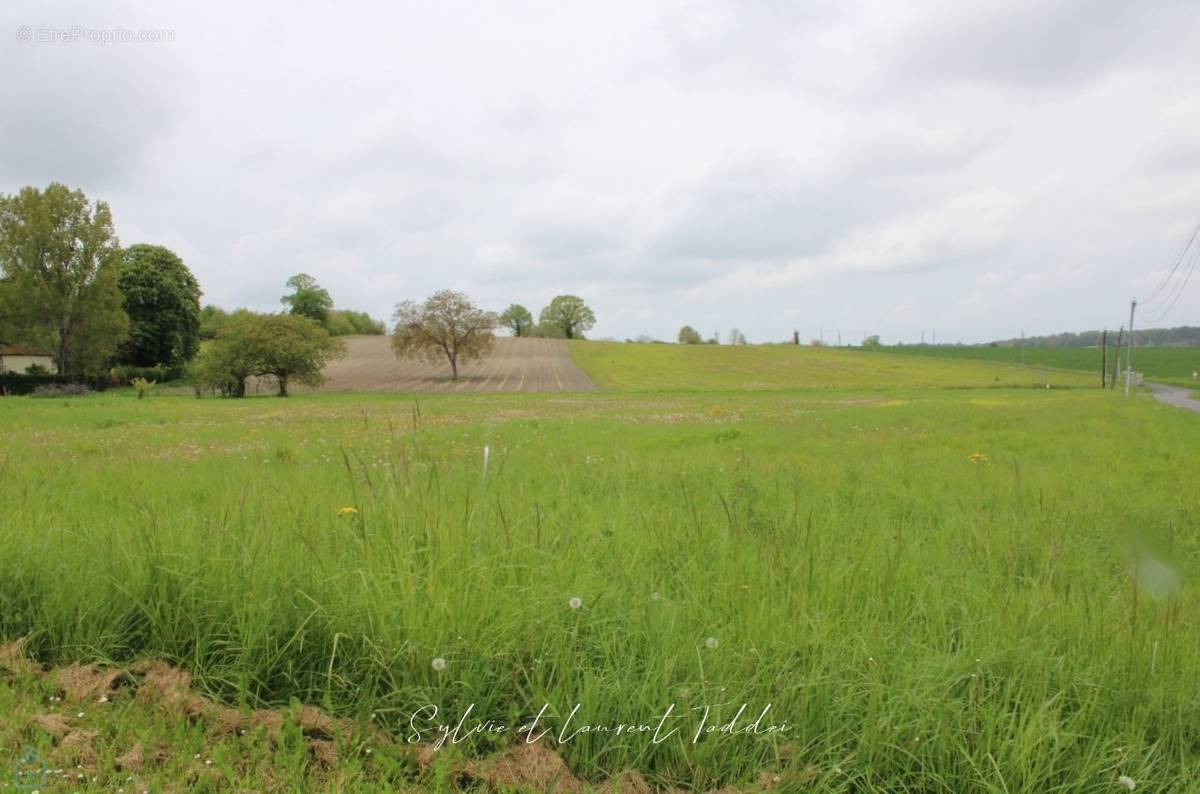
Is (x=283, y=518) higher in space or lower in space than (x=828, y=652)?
higher

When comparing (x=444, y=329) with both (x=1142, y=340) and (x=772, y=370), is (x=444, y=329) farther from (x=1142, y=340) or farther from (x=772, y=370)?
(x=1142, y=340)

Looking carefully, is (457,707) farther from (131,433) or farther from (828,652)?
(131,433)

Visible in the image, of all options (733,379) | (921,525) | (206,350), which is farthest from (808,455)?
(733,379)

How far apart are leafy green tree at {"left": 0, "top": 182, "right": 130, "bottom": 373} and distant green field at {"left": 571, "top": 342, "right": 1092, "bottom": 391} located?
44.7 metres

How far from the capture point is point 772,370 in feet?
293

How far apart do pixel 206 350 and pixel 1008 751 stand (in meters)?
62.5

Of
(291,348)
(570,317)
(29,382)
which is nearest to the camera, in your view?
(29,382)

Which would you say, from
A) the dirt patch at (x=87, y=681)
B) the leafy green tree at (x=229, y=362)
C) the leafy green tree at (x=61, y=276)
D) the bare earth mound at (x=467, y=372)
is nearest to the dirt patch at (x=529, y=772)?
the dirt patch at (x=87, y=681)

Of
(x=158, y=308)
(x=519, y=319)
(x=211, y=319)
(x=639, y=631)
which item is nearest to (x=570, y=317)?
(x=519, y=319)

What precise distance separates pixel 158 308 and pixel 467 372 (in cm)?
3455

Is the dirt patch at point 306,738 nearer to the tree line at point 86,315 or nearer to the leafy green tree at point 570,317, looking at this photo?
the tree line at point 86,315

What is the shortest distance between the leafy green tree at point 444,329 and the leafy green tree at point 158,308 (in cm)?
2388

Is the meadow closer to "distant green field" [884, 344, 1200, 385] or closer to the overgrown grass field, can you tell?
the overgrown grass field

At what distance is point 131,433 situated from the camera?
17.3 meters
